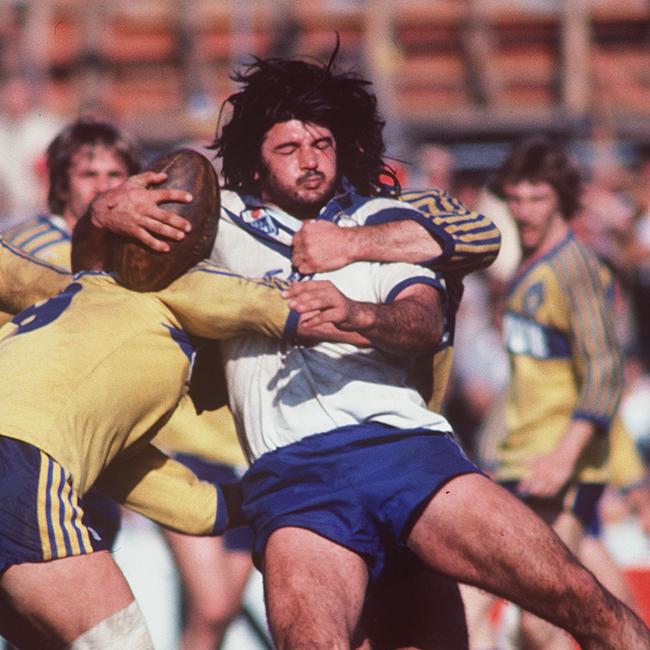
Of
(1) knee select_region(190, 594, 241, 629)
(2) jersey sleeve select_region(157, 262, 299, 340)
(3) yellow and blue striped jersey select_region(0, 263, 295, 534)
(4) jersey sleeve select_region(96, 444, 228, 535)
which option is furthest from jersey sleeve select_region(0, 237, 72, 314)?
(1) knee select_region(190, 594, 241, 629)

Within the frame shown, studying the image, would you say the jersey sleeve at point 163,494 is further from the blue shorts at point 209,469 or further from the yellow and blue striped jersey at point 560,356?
the yellow and blue striped jersey at point 560,356

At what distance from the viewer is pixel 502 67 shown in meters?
14.0

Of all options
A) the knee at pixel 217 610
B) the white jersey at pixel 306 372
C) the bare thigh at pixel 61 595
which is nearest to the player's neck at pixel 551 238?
the knee at pixel 217 610

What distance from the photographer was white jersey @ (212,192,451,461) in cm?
415

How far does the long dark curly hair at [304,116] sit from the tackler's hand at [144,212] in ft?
1.24

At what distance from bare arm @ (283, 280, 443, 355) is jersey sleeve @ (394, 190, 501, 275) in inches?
6.4

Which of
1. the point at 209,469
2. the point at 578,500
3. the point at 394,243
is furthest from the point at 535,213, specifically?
the point at 394,243

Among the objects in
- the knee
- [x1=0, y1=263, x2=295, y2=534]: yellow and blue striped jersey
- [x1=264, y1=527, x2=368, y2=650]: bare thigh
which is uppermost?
[x1=0, y1=263, x2=295, y2=534]: yellow and blue striped jersey

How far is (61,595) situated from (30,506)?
0.24 metres

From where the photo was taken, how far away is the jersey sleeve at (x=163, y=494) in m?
4.39

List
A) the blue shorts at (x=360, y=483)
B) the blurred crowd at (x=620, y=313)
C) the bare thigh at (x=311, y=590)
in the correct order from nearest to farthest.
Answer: the bare thigh at (x=311, y=590)
the blue shorts at (x=360, y=483)
the blurred crowd at (x=620, y=313)

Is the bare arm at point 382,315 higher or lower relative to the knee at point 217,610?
higher

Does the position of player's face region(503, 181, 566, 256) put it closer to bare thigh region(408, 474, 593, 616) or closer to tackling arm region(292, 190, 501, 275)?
tackling arm region(292, 190, 501, 275)

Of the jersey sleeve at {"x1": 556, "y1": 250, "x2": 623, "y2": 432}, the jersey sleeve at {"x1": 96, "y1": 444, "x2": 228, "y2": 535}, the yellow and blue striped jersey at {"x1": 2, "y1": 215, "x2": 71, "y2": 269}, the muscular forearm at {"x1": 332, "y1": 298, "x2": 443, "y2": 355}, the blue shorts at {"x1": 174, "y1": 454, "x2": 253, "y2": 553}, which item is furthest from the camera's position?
the jersey sleeve at {"x1": 556, "y1": 250, "x2": 623, "y2": 432}
